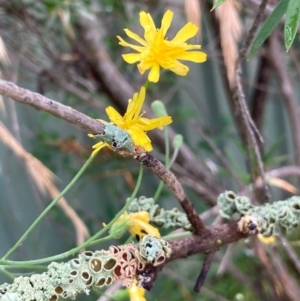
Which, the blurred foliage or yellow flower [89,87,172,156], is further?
the blurred foliage

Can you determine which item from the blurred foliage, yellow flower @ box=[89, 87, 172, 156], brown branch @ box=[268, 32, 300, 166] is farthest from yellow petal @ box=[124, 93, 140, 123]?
brown branch @ box=[268, 32, 300, 166]

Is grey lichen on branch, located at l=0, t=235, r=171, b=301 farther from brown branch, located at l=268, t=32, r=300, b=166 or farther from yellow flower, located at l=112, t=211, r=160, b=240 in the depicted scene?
brown branch, located at l=268, t=32, r=300, b=166

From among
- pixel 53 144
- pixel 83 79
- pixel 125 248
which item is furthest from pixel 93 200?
pixel 125 248

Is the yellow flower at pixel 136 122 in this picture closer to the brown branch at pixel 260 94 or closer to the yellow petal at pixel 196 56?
the yellow petal at pixel 196 56

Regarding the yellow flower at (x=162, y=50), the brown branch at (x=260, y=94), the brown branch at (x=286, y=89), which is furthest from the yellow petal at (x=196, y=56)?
the brown branch at (x=260, y=94)

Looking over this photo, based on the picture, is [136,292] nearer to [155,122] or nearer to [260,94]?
[155,122]

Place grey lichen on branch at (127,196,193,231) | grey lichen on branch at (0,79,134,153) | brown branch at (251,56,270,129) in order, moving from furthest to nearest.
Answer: brown branch at (251,56,270,129), grey lichen on branch at (127,196,193,231), grey lichen on branch at (0,79,134,153)

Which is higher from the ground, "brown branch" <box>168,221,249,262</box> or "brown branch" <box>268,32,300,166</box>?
"brown branch" <box>268,32,300,166</box>

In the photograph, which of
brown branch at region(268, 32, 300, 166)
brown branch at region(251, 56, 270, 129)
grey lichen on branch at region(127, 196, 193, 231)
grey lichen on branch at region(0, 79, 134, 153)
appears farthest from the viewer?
brown branch at region(251, 56, 270, 129)
